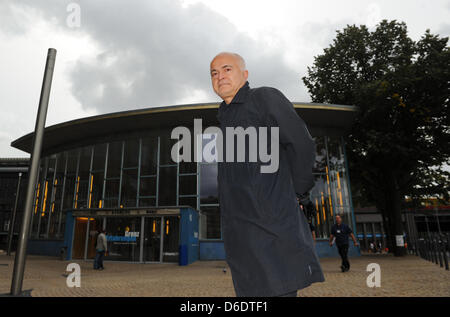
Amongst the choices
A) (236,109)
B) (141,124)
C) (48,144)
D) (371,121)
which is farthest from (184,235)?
(48,144)

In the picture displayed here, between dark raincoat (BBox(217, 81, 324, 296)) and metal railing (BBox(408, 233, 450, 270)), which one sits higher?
dark raincoat (BBox(217, 81, 324, 296))

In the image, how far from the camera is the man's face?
1.68 m

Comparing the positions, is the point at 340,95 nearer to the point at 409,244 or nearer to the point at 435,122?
the point at 435,122

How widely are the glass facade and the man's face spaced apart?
1685cm

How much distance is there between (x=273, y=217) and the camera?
51.7 inches

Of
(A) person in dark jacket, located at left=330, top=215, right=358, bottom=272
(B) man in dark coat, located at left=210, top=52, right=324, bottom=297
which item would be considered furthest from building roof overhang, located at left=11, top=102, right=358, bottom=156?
(B) man in dark coat, located at left=210, top=52, right=324, bottom=297

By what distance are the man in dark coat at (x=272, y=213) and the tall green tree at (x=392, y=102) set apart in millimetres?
17990

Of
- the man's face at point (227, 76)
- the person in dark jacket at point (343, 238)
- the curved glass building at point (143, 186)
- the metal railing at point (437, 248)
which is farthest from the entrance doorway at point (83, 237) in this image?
the man's face at point (227, 76)

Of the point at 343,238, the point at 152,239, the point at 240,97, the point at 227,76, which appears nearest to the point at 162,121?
the point at 152,239

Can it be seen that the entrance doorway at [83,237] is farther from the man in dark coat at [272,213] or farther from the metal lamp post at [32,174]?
the man in dark coat at [272,213]

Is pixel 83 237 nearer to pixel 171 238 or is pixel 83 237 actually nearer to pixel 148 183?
pixel 148 183

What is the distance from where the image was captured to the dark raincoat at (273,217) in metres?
1.28

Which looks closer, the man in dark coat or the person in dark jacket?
the man in dark coat

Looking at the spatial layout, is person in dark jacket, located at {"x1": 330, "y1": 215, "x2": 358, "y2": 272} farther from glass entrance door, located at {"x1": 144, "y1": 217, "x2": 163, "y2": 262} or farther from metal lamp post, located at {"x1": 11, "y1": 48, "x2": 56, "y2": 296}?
glass entrance door, located at {"x1": 144, "y1": 217, "x2": 163, "y2": 262}
